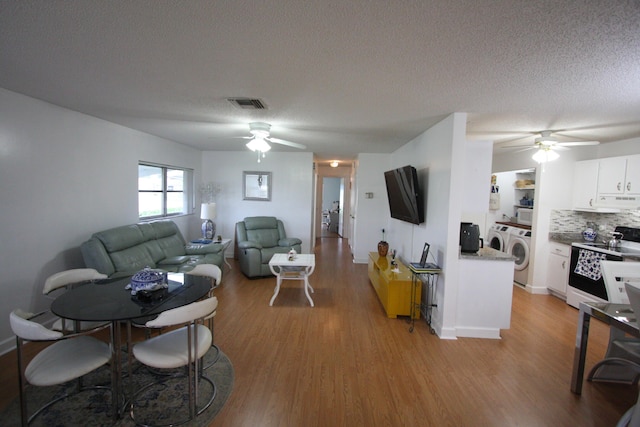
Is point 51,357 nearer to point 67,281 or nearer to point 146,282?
point 146,282

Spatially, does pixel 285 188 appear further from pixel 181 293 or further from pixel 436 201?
pixel 181 293

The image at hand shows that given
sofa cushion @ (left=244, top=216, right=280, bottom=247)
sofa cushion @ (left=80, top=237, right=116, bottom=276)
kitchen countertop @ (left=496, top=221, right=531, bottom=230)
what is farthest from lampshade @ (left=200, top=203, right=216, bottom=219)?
kitchen countertop @ (left=496, top=221, right=531, bottom=230)

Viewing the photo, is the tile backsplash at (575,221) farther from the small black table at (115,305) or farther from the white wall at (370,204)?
the small black table at (115,305)

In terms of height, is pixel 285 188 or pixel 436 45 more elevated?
pixel 436 45

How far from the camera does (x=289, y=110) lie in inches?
110

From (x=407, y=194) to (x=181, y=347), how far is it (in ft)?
9.86

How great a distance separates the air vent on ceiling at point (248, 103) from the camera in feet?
8.21

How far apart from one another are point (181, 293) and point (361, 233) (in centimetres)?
427

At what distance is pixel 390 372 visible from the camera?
232cm

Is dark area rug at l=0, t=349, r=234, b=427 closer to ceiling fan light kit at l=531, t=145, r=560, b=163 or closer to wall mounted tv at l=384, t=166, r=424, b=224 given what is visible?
wall mounted tv at l=384, t=166, r=424, b=224

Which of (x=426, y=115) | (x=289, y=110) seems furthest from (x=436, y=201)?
(x=289, y=110)

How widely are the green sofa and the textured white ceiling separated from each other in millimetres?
1459

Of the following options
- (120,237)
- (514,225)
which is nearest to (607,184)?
(514,225)

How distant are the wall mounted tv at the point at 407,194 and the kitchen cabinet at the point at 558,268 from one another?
A: 7.71 ft
